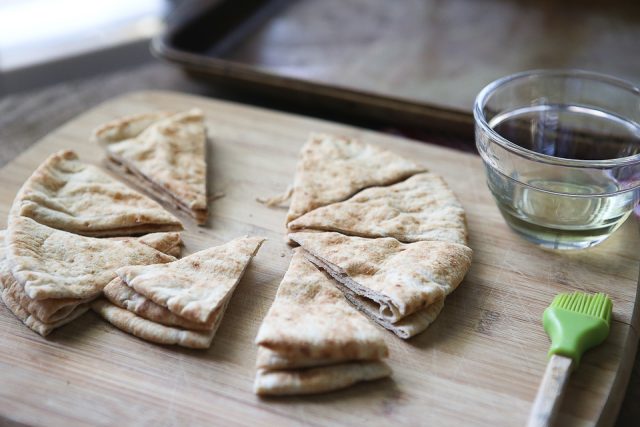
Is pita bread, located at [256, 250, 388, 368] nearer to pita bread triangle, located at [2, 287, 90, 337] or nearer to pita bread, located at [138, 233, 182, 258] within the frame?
pita bread, located at [138, 233, 182, 258]

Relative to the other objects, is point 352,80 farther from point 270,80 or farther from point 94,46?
point 94,46

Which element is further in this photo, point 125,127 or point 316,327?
point 125,127

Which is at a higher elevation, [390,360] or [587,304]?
[587,304]

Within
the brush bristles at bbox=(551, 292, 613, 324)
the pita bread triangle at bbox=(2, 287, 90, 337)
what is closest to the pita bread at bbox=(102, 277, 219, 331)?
the pita bread triangle at bbox=(2, 287, 90, 337)

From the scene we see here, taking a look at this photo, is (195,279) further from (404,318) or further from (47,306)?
(404,318)

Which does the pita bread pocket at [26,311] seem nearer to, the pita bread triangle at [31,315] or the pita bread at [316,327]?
the pita bread triangle at [31,315]

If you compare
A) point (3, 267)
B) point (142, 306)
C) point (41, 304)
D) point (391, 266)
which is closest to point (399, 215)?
point (391, 266)

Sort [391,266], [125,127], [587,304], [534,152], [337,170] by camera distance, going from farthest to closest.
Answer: [125,127] → [337,170] → [534,152] → [391,266] → [587,304]
